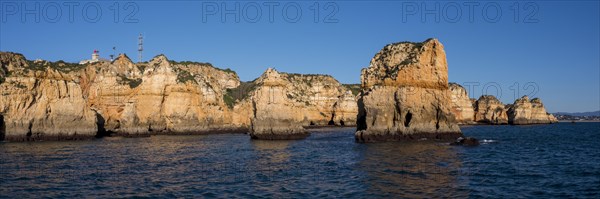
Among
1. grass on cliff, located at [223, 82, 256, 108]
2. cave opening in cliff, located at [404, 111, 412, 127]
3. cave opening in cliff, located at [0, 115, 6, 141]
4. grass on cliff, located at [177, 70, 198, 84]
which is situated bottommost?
cave opening in cliff, located at [0, 115, 6, 141]

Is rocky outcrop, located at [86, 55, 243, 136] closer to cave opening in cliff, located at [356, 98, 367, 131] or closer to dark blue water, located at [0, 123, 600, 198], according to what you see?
cave opening in cliff, located at [356, 98, 367, 131]

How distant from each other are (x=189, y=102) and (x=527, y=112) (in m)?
121

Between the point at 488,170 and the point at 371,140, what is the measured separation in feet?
95.2

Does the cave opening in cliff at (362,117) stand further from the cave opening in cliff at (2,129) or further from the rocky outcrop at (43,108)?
the cave opening in cliff at (2,129)

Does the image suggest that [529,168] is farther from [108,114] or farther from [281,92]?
[108,114]

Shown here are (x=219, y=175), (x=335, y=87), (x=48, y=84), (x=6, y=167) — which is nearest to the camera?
(x=219, y=175)

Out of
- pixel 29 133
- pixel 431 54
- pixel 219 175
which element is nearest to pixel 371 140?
pixel 431 54

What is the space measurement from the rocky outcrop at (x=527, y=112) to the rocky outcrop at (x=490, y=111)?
2.80 meters

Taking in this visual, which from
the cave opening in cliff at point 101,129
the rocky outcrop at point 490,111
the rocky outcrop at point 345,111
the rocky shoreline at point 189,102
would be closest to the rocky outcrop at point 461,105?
the rocky outcrop at point 490,111

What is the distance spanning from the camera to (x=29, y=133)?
64875 mm

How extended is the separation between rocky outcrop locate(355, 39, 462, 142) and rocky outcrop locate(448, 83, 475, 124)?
353 ft

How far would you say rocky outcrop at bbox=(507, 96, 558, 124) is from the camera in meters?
160

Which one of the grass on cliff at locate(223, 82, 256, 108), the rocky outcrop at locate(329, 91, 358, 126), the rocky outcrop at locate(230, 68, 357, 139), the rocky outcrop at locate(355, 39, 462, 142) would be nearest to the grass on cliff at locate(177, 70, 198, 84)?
the rocky outcrop at locate(230, 68, 357, 139)

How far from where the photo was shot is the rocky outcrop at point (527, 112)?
16025 centimetres
